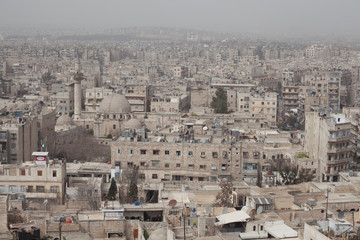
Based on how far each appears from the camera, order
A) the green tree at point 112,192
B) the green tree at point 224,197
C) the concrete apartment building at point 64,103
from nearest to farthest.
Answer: the green tree at point 224,197 < the green tree at point 112,192 < the concrete apartment building at point 64,103

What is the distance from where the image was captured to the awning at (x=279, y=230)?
1147 centimetres

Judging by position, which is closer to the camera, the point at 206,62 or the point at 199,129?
the point at 199,129

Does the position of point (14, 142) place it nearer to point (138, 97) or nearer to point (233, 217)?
point (233, 217)

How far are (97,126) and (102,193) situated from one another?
14478 mm

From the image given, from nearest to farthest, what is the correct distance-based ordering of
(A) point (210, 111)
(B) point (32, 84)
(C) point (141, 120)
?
1. (C) point (141, 120)
2. (A) point (210, 111)
3. (B) point (32, 84)

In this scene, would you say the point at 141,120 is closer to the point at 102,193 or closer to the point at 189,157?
the point at 189,157

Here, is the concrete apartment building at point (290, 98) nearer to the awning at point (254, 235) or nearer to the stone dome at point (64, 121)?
the stone dome at point (64, 121)

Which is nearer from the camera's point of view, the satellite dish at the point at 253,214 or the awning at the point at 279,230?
the awning at the point at 279,230

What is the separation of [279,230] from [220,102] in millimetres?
23913

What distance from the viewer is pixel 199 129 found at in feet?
76.5

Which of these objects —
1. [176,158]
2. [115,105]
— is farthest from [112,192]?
[115,105]

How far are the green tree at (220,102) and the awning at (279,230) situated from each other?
22.7m

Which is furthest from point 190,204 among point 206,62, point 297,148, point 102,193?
point 206,62

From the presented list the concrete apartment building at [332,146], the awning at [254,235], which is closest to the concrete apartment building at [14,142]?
the concrete apartment building at [332,146]
